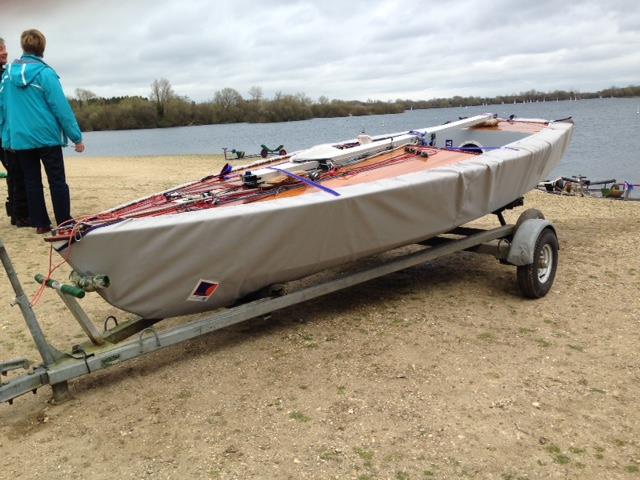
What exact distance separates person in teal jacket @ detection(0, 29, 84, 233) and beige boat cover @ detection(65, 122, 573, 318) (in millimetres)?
3429

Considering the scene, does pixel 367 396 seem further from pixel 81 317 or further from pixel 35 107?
pixel 35 107

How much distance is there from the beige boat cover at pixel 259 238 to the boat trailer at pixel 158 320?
0.44 feet

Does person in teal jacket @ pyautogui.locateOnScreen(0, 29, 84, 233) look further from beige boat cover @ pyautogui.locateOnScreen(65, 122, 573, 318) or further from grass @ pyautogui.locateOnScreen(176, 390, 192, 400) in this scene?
grass @ pyautogui.locateOnScreen(176, 390, 192, 400)

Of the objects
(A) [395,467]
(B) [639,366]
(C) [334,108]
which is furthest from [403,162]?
(C) [334,108]

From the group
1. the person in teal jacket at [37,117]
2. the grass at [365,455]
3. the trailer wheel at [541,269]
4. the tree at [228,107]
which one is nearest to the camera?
the grass at [365,455]

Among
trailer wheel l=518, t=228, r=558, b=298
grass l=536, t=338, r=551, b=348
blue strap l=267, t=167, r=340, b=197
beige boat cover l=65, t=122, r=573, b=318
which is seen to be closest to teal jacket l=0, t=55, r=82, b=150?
blue strap l=267, t=167, r=340, b=197

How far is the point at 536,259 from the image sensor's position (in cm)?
488

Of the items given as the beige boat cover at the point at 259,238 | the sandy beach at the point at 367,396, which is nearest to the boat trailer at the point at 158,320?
the beige boat cover at the point at 259,238

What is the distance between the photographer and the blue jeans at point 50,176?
20.7 feet

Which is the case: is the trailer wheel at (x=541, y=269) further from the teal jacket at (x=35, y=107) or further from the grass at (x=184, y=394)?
the teal jacket at (x=35, y=107)

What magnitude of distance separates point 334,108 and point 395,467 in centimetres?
6971

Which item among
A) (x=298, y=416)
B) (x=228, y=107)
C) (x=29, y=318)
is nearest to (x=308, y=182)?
(x=298, y=416)

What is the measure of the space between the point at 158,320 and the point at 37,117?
361 centimetres

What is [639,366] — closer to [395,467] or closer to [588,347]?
[588,347]
